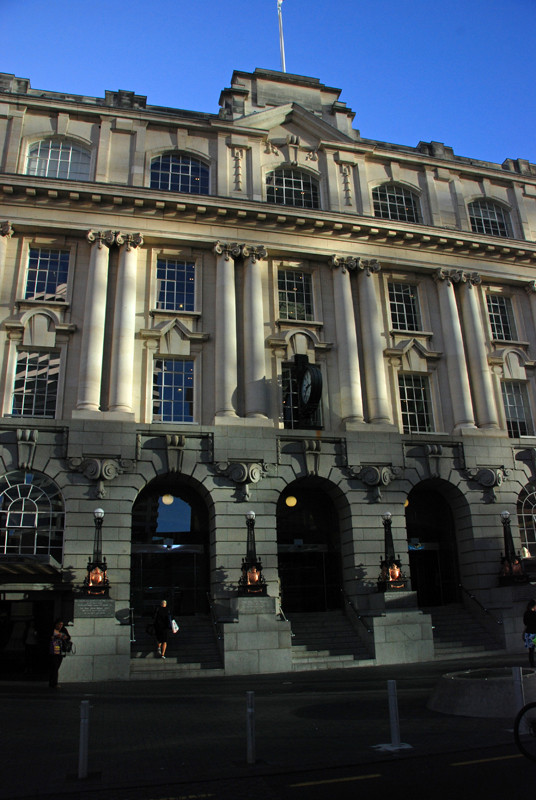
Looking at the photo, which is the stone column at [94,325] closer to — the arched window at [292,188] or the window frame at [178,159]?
the window frame at [178,159]

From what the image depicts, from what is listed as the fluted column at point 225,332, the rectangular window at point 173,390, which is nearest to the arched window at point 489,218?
the fluted column at point 225,332

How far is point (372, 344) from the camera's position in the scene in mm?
29859

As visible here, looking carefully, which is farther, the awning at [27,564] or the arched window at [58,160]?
the arched window at [58,160]

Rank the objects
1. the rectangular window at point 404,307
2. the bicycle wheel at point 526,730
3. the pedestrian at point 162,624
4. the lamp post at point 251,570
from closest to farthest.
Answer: the bicycle wheel at point 526,730 → the pedestrian at point 162,624 → the lamp post at point 251,570 → the rectangular window at point 404,307

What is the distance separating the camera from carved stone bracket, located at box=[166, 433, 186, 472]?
2511cm

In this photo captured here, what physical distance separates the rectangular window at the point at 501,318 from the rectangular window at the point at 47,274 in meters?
21.7

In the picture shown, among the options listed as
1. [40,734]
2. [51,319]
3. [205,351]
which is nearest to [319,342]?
[205,351]

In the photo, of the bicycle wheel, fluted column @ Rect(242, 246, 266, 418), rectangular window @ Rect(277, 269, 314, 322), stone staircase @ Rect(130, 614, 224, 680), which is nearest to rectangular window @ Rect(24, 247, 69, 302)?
fluted column @ Rect(242, 246, 266, 418)

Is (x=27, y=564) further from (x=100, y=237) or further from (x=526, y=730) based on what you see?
(x=526, y=730)

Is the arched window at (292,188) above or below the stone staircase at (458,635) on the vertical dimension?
above

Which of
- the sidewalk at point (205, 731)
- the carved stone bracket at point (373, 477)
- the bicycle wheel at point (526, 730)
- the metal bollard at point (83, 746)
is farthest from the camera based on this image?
the carved stone bracket at point (373, 477)

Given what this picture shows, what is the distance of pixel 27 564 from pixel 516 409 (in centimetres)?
2405

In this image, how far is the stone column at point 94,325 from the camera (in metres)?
25.7

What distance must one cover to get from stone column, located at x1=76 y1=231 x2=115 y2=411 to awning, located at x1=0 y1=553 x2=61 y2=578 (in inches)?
251
